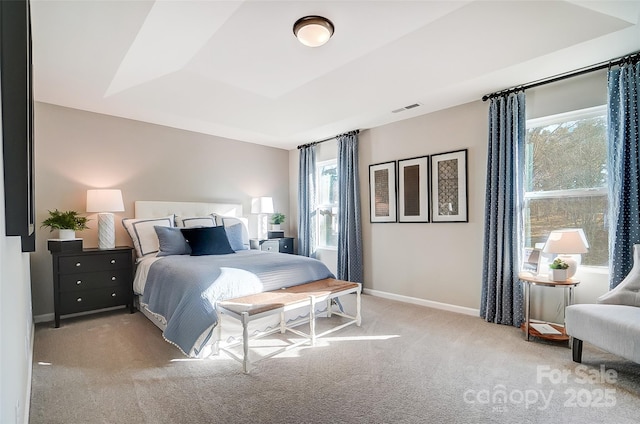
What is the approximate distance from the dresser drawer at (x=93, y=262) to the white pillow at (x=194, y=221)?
2.55ft

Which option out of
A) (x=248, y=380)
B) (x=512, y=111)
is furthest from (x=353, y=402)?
(x=512, y=111)

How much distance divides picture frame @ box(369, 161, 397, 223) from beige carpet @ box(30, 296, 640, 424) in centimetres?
184

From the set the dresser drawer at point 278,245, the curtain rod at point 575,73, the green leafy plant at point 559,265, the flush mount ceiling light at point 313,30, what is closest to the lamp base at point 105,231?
the dresser drawer at point 278,245

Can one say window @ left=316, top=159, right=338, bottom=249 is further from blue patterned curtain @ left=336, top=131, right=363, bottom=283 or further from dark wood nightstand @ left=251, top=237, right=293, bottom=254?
dark wood nightstand @ left=251, top=237, right=293, bottom=254

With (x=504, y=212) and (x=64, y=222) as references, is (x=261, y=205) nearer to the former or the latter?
(x=64, y=222)

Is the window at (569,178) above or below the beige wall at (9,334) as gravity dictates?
above

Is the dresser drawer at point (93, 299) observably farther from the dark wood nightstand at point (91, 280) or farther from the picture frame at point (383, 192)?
the picture frame at point (383, 192)

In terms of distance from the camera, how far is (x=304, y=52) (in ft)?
9.52

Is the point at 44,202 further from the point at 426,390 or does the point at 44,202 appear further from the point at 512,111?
the point at 512,111

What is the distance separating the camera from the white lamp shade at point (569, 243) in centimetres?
268

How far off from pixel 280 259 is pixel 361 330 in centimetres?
111

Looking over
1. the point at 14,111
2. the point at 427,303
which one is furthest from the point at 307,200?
the point at 14,111

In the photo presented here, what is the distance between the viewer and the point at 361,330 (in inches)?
124

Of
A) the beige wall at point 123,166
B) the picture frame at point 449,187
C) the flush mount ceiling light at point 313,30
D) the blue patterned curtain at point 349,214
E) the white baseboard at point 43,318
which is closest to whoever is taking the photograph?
the flush mount ceiling light at point 313,30
